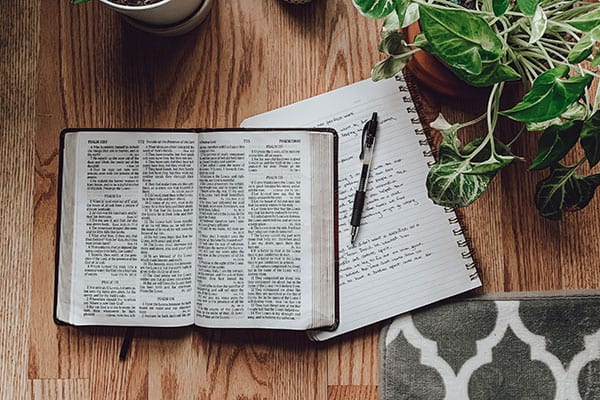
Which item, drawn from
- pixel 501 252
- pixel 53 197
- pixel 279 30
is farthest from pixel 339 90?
pixel 53 197

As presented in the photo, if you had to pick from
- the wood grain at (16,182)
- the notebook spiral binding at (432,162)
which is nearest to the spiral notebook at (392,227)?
the notebook spiral binding at (432,162)

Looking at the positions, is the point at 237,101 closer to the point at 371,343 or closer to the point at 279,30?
the point at 279,30

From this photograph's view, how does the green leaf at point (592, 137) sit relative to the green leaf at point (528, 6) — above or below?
below

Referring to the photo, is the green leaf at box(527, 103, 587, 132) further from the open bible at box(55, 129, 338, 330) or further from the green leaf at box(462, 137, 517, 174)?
the open bible at box(55, 129, 338, 330)

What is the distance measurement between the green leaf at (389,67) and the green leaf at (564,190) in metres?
0.21

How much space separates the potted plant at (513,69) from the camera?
25.5 inches

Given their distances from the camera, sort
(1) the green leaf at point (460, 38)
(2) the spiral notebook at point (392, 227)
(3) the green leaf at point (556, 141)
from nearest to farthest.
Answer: (1) the green leaf at point (460, 38) → (3) the green leaf at point (556, 141) → (2) the spiral notebook at point (392, 227)

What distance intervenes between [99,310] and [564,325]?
0.59 m

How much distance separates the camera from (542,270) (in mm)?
955

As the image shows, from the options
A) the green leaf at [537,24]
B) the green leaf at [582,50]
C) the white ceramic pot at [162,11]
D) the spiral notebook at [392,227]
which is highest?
the white ceramic pot at [162,11]

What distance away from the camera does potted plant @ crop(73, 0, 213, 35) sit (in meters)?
0.85

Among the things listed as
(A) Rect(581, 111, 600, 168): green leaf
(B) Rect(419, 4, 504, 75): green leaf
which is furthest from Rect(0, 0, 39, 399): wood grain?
(A) Rect(581, 111, 600, 168): green leaf

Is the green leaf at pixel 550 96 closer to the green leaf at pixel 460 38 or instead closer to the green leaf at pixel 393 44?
the green leaf at pixel 460 38

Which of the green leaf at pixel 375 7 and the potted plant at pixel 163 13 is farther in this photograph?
the potted plant at pixel 163 13
